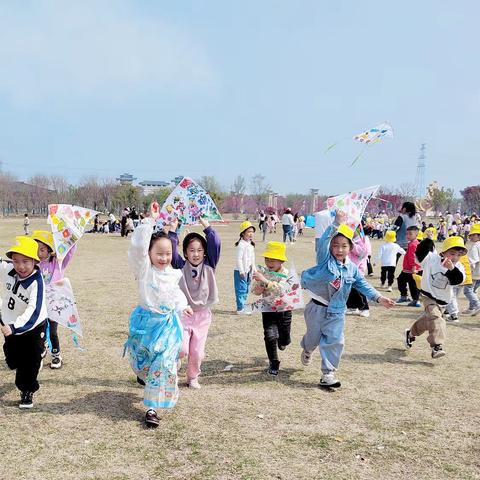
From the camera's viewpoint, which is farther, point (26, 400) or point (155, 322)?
point (26, 400)

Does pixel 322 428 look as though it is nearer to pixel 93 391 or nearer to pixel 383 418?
pixel 383 418

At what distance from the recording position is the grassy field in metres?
3.59

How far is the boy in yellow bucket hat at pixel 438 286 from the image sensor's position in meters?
6.24

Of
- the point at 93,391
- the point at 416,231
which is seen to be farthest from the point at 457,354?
the point at 93,391

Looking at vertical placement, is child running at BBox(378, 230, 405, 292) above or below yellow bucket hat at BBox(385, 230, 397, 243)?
below

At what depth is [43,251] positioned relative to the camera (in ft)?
18.3

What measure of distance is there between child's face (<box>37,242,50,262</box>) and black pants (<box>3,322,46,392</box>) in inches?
50.6

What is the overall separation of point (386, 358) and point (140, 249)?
12.5 ft

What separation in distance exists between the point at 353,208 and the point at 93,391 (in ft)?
13.9

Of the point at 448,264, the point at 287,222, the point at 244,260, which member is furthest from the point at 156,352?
the point at 287,222

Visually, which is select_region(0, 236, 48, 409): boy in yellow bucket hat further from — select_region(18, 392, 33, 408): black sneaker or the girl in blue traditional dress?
the girl in blue traditional dress

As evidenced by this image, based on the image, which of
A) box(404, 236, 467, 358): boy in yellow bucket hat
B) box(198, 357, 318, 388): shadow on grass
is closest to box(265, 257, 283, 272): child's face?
box(198, 357, 318, 388): shadow on grass

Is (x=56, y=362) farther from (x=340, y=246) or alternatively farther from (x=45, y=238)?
(x=340, y=246)

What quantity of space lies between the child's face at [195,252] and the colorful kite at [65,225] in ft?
4.83
